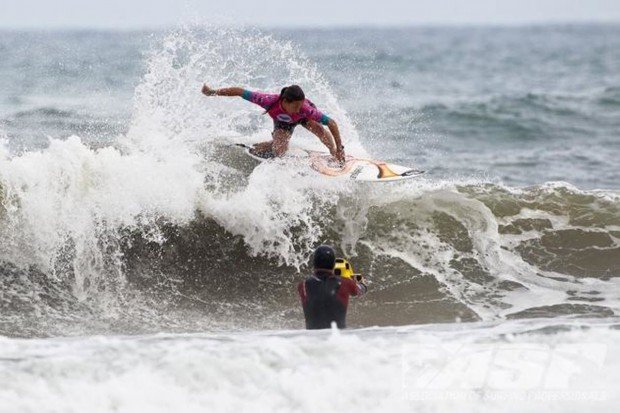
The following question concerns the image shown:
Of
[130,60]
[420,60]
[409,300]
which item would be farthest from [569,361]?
[420,60]

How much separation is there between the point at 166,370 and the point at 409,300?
3.82 meters

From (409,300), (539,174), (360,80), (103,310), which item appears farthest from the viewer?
(360,80)

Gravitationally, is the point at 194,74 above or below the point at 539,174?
above

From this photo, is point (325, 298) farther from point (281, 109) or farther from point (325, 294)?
point (281, 109)

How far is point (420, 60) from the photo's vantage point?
4256 centimetres

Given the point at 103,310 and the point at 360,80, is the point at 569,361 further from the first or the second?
the point at 360,80

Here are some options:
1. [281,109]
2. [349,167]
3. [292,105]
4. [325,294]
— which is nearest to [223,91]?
[281,109]

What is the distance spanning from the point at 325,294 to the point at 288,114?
133 inches

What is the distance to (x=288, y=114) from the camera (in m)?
9.95

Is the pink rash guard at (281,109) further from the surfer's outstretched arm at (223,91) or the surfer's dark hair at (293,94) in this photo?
the surfer's dark hair at (293,94)

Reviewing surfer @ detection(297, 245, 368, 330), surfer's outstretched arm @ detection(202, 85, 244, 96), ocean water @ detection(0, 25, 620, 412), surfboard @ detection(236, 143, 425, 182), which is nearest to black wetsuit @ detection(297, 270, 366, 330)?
surfer @ detection(297, 245, 368, 330)

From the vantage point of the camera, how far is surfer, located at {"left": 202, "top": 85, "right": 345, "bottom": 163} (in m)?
9.77

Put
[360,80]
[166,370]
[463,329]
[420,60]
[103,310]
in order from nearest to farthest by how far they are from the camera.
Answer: [166,370]
[463,329]
[103,310]
[360,80]
[420,60]

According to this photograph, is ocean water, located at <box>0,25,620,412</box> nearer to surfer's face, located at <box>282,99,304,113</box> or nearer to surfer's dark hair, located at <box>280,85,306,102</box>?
surfer's face, located at <box>282,99,304,113</box>
